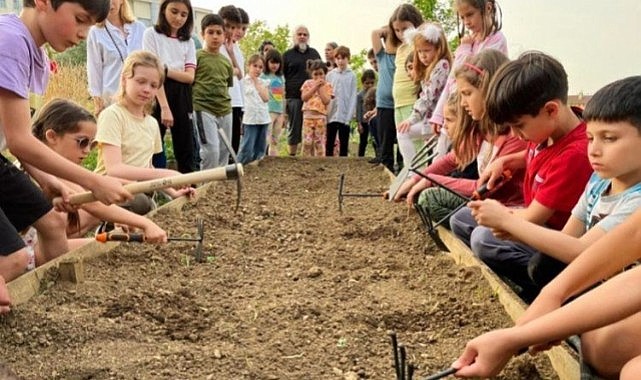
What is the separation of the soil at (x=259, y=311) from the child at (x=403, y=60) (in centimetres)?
234

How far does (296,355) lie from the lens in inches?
98.2

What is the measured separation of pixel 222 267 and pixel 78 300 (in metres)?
0.97

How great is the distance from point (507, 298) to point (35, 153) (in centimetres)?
194

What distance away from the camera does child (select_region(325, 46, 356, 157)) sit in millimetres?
11289

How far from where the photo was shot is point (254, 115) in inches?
374

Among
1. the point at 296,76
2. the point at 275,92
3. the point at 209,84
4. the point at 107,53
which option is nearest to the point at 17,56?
the point at 107,53

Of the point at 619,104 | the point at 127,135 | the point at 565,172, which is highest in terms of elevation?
the point at 619,104

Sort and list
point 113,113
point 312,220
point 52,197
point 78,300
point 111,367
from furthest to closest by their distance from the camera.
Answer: point 312,220
point 113,113
point 52,197
point 78,300
point 111,367

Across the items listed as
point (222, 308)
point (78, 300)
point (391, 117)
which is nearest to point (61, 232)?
point (78, 300)

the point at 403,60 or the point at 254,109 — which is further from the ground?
the point at 403,60

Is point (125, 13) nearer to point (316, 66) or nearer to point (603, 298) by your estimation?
point (316, 66)

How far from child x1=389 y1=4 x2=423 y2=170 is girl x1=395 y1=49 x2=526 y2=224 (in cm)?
247

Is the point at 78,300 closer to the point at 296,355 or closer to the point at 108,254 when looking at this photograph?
the point at 108,254

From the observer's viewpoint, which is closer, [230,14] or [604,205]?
[604,205]
